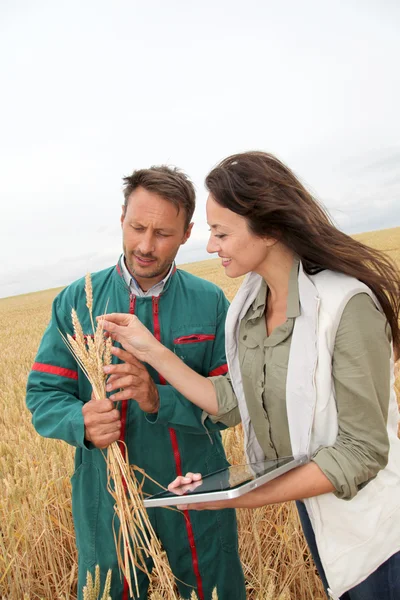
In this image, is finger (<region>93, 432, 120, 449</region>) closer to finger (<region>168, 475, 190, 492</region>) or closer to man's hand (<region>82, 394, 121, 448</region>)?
man's hand (<region>82, 394, 121, 448</region>)

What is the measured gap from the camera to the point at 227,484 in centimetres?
136

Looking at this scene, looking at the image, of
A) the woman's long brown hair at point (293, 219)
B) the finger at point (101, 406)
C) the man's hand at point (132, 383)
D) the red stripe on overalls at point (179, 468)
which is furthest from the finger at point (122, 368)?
the woman's long brown hair at point (293, 219)

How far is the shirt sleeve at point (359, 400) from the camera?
4.61 ft

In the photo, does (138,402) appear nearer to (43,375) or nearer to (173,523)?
(43,375)

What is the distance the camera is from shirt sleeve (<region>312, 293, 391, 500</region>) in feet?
4.61

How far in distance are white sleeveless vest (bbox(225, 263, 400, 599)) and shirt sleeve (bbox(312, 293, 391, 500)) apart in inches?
1.5

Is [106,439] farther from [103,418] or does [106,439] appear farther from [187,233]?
[187,233]

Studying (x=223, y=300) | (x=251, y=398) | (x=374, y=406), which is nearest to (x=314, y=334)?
(x=374, y=406)

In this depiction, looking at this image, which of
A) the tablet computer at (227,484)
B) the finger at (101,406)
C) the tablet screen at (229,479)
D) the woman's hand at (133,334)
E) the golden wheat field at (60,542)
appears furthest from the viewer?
the golden wheat field at (60,542)

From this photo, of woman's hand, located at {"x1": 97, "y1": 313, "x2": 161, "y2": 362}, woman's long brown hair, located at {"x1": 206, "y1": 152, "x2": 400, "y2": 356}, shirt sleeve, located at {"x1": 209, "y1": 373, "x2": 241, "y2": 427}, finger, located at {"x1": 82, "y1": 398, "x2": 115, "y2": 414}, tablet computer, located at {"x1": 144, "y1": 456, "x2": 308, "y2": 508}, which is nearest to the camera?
tablet computer, located at {"x1": 144, "y1": 456, "x2": 308, "y2": 508}

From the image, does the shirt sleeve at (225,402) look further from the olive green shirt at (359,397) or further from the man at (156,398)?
the olive green shirt at (359,397)

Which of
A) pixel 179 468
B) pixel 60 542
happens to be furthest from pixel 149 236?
pixel 60 542

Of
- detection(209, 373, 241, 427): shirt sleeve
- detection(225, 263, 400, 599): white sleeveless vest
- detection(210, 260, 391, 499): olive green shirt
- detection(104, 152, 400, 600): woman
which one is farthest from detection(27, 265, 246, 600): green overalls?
detection(210, 260, 391, 499): olive green shirt

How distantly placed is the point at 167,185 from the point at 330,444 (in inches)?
47.7
